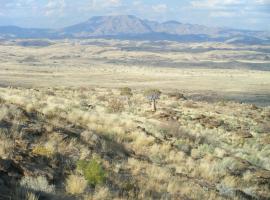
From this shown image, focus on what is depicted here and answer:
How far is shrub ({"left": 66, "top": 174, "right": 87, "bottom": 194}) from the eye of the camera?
813cm

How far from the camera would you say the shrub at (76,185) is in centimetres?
813

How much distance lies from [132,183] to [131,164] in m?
1.96

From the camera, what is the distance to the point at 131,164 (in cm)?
1152

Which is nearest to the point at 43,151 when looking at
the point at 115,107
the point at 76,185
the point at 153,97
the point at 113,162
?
the point at 76,185

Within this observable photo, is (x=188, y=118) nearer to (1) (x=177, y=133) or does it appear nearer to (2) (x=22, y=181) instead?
(1) (x=177, y=133)

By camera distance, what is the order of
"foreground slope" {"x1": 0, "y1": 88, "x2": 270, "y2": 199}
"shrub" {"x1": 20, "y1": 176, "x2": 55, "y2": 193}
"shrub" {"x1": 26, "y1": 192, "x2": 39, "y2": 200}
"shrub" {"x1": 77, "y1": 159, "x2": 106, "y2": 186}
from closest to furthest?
"shrub" {"x1": 26, "y1": 192, "x2": 39, "y2": 200}
"shrub" {"x1": 20, "y1": 176, "x2": 55, "y2": 193}
"foreground slope" {"x1": 0, "y1": 88, "x2": 270, "y2": 199}
"shrub" {"x1": 77, "y1": 159, "x2": 106, "y2": 186}

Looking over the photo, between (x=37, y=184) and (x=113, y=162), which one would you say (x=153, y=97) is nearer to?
(x=113, y=162)

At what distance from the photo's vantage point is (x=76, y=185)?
27.0ft

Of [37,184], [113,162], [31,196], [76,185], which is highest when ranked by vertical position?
[31,196]

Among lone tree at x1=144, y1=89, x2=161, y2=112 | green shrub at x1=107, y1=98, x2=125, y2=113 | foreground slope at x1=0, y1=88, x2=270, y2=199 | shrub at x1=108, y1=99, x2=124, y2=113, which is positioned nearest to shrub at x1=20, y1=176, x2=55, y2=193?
foreground slope at x1=0, y1=88, x2=270, y2=199

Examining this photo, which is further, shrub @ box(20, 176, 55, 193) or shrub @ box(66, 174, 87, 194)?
shrub @ box(66, 174, 87, 194)

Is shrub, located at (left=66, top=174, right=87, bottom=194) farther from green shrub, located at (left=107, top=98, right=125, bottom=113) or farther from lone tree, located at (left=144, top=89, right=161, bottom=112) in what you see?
lone tree, located at (left=144, top=89, right=161, bottom=112)

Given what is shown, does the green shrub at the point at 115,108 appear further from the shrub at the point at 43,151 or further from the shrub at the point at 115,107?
the shrub at the point at 43,151

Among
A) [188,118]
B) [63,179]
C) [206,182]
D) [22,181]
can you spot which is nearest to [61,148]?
[63,179]
